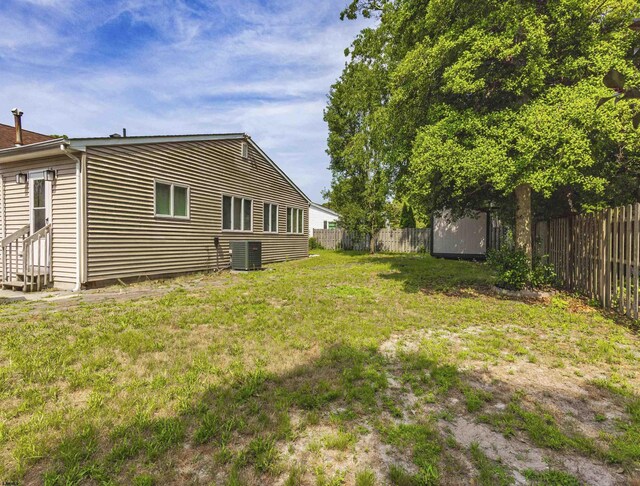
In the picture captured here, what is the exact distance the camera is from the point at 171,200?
1064 centimetres

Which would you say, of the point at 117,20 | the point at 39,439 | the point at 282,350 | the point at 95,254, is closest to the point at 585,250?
the point at 282,350

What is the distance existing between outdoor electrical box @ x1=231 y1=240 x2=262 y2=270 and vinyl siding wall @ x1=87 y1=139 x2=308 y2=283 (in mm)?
445

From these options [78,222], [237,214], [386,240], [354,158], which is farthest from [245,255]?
[386,240]

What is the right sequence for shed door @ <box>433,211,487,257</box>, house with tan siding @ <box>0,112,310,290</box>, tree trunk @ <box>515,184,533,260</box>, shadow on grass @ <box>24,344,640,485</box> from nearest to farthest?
shadow on grass @ <box>24,344,640,485</box> → tree trunk @ <box>515,184,533,260</box> → house with tan siding @ <box>0,112,310,290</box> → shed door @ <box>433,211,487,257</box>

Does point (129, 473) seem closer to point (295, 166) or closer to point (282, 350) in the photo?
point (282, 350)

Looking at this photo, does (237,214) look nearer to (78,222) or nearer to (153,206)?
(153,206)

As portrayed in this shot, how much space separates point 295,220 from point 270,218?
2.57 m

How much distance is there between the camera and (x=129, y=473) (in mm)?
2064

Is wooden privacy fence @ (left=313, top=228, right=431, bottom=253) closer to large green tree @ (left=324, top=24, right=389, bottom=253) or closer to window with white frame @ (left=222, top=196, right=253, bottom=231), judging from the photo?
large green tree @ (left=324, top=24, right=389, bottom=253)

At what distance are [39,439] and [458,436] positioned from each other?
3107 millimetres

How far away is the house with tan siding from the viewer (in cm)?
822

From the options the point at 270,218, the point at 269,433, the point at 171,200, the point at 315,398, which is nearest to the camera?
the point at 269,433

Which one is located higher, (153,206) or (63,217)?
(153,206)

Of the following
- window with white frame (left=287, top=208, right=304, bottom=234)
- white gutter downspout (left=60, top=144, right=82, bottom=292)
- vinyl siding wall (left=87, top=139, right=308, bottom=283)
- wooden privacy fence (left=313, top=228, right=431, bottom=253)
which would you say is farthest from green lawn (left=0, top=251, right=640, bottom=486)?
wooden privacy fence (left=313, top=228, right=431, bottom=253)
